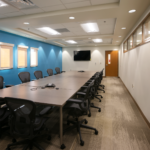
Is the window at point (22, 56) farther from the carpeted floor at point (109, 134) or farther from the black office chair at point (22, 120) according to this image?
the black office chair at point (22, 120)

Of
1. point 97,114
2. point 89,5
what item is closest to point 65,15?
point 89,5

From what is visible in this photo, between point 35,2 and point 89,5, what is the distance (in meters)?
1.36

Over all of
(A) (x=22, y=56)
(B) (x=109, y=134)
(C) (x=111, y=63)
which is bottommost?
(B) (x=109, y=134)

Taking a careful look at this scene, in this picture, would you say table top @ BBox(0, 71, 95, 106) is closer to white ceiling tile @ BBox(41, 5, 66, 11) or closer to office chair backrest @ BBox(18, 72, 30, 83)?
office chair backrest @ BBox(18, 72, 30, 83)

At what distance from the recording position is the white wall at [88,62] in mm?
10367

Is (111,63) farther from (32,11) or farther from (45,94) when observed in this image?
(45,94)

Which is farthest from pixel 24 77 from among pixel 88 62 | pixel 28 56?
pixel 88 62

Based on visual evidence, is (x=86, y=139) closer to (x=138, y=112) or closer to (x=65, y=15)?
(x=138, y=112)

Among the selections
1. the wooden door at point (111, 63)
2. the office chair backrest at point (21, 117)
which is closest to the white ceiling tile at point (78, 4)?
the office chair backrest at point (21, 117)

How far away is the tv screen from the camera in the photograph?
10.5m

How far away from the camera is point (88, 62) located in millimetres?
10727

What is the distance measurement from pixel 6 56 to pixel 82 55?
6589 mm

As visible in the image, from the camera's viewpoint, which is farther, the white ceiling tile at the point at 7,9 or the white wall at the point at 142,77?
the white ceiling tile at the point at 7,9

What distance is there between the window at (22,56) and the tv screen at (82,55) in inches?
203
